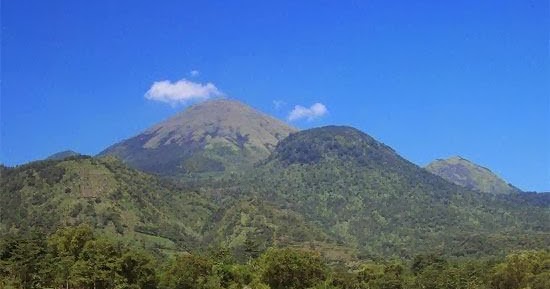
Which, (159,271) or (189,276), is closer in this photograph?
(189,276)

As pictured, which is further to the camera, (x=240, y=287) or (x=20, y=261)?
(x=240, y=287)

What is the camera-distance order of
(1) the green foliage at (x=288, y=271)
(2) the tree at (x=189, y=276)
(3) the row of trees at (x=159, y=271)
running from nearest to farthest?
1. (3) the row of trees at (x=159, y=271)
2. (2) the tree at (x=189, y=276)
3. (1) the green foliage at (x=288, y=271)

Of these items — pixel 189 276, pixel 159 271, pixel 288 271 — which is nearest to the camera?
pixel 189 276

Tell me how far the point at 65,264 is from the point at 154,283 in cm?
1435

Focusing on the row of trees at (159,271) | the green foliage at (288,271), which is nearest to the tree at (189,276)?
the row of trees at (159,271)

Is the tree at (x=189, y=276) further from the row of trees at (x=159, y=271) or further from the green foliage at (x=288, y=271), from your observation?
the green foliage at (x=288, y=271)

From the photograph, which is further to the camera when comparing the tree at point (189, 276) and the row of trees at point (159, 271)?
the tree at point (189, 276)

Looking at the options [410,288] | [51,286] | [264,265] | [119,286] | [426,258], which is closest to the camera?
[119,286]

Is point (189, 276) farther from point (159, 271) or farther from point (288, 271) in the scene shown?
point (288, 271)

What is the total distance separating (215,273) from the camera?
10469cm

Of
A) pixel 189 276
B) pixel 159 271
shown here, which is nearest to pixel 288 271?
pixel 189 276

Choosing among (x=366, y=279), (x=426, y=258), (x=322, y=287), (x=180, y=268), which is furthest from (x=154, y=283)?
(x=426, y=258)

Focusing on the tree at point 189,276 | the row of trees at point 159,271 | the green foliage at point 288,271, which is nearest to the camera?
the row of trees at point 159,271

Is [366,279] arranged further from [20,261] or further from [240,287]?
[20,261]
